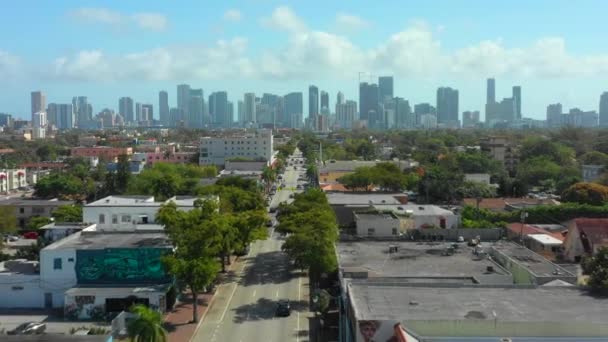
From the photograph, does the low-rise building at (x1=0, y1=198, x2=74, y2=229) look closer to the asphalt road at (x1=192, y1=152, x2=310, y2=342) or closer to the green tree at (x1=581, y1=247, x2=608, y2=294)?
the asphalt road at (x1=192, y1=152, x2=310, y2=342)

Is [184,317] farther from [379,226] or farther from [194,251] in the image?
[379,226]

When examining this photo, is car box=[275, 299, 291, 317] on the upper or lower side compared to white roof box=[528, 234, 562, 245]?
lower

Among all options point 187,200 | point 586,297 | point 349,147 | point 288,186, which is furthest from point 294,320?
point 349,147

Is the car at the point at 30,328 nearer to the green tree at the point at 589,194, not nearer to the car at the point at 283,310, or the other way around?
the car at the point at 283,310

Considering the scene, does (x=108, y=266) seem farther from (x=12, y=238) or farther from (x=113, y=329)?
(x=12, y=238)

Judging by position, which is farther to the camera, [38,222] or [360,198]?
[360,198]

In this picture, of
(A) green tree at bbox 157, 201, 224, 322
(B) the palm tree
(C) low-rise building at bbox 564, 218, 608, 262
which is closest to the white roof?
(C) low-rise building at bbox 564, 218, 608, 262

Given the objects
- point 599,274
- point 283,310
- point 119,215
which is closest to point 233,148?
point 119,215
